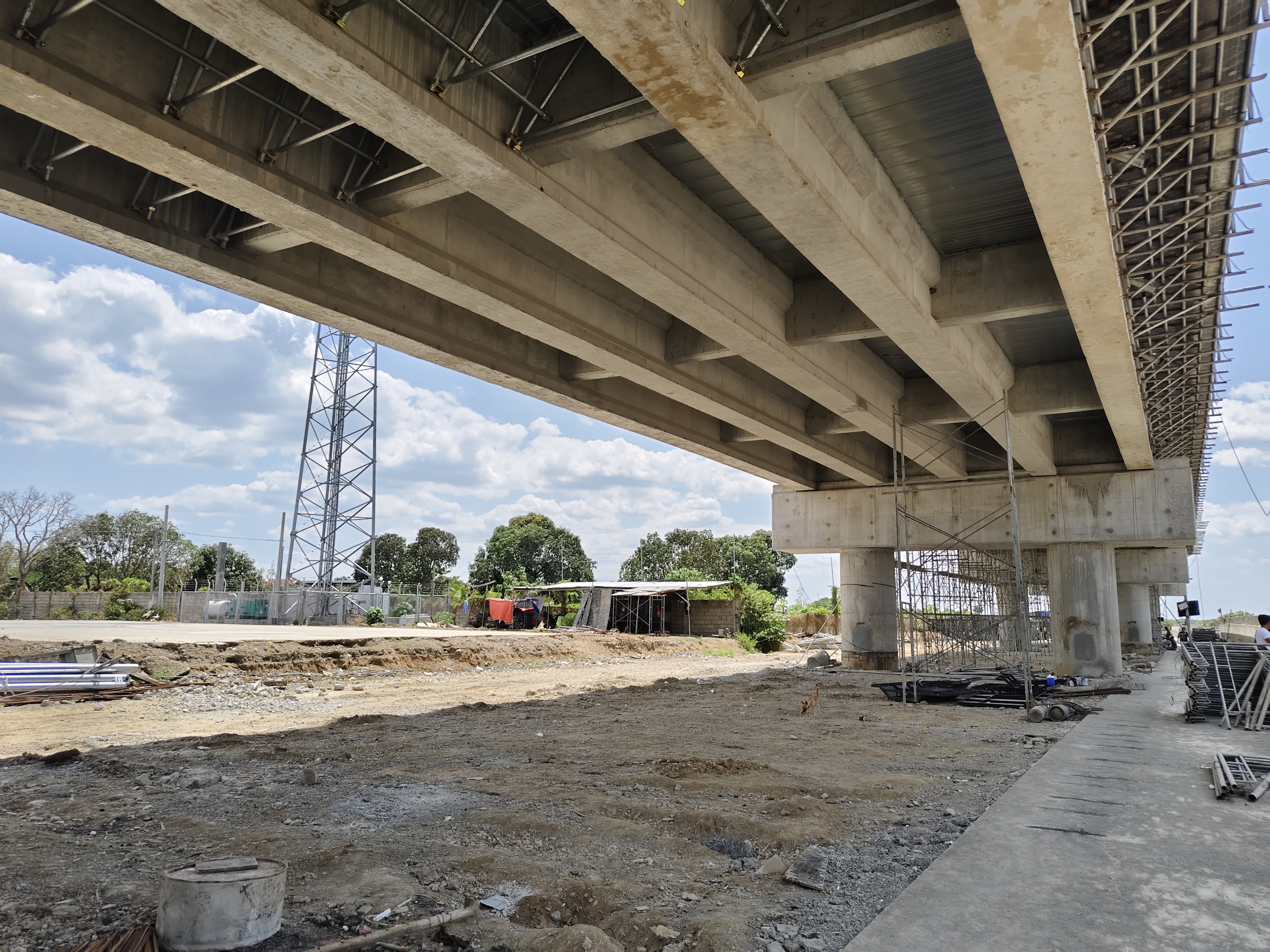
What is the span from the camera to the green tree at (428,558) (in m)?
79.7

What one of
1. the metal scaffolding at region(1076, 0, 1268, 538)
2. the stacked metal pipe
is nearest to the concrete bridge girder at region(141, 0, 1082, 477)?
the metal scaffolding at region(1076, 0, 1268, 538)

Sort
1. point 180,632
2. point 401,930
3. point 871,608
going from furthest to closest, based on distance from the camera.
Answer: point 871,608, point 180,632, point 401,930

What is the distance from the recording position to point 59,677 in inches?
544

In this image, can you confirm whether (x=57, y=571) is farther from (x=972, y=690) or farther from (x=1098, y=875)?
(x=1098, y=875)

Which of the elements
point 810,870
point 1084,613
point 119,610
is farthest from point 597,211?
point 119,610

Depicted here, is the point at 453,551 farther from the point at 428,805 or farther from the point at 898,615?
the point at 428,805

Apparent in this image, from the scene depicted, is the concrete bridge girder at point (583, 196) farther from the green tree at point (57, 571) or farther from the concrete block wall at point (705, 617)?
the green tree at point (57, 571)

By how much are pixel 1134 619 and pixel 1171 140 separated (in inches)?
A: 1516

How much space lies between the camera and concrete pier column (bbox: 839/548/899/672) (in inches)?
929

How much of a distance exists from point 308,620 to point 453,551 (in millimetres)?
42995

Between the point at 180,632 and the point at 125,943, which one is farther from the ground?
the point at 180,632

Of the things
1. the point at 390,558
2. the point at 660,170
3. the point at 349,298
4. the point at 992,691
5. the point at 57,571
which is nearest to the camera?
the point at 660,170

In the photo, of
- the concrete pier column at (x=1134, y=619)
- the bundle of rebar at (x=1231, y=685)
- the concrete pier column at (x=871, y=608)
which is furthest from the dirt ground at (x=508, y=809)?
the concrete pier column at (x=1134, y=619)

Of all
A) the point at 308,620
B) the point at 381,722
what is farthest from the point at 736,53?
the point at 308,620
